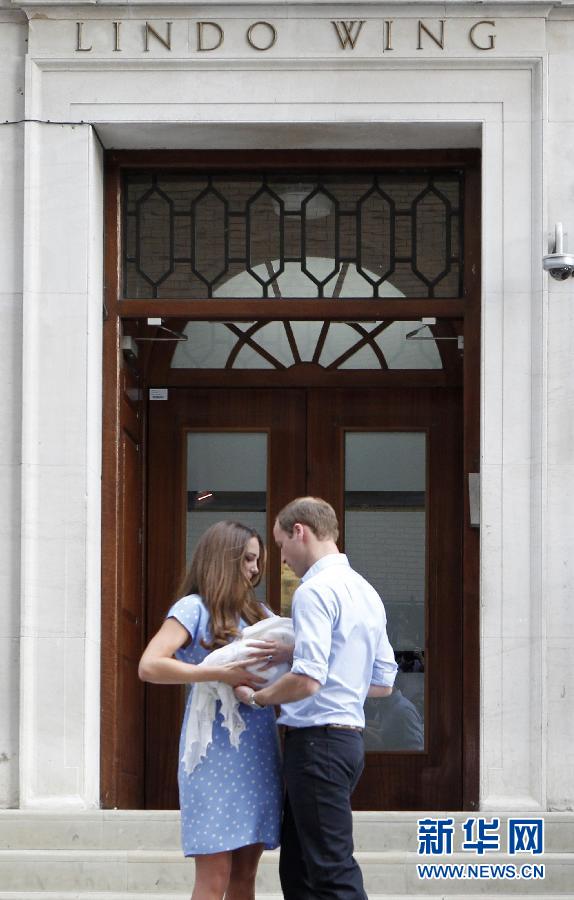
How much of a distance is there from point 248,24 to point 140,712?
4515 millimetres

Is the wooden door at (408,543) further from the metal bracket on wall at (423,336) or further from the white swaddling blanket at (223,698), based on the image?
the white swaddling blanket at (223,698)

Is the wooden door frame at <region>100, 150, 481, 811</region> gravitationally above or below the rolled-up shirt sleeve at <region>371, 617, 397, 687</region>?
above

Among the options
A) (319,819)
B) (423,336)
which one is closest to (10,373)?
(423,336)

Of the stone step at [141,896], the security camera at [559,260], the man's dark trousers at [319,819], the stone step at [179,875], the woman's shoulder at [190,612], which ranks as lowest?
the stone step at [141,896]

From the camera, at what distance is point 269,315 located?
10.2 meters

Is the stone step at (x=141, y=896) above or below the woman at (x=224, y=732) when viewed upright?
below

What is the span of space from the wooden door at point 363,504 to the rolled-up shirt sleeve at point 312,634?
5120 mm

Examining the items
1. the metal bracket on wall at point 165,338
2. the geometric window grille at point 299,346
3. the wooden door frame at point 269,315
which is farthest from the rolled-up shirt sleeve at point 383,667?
the geometric window grille at point 299,346

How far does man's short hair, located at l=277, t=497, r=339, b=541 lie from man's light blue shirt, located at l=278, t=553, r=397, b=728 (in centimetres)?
10

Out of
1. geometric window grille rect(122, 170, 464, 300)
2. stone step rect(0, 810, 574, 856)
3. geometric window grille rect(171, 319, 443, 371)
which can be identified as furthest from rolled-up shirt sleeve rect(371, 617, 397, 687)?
geometric window grille rect(171, 319, 443, 371)

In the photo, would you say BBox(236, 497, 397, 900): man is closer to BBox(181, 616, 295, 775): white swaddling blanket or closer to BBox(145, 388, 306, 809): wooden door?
BBox(181, 616, 295, 775): white swaddling blanket

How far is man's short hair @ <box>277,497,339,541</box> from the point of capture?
20.8 ft

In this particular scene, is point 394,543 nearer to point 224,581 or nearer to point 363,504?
point 363,504

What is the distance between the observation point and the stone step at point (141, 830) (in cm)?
894
